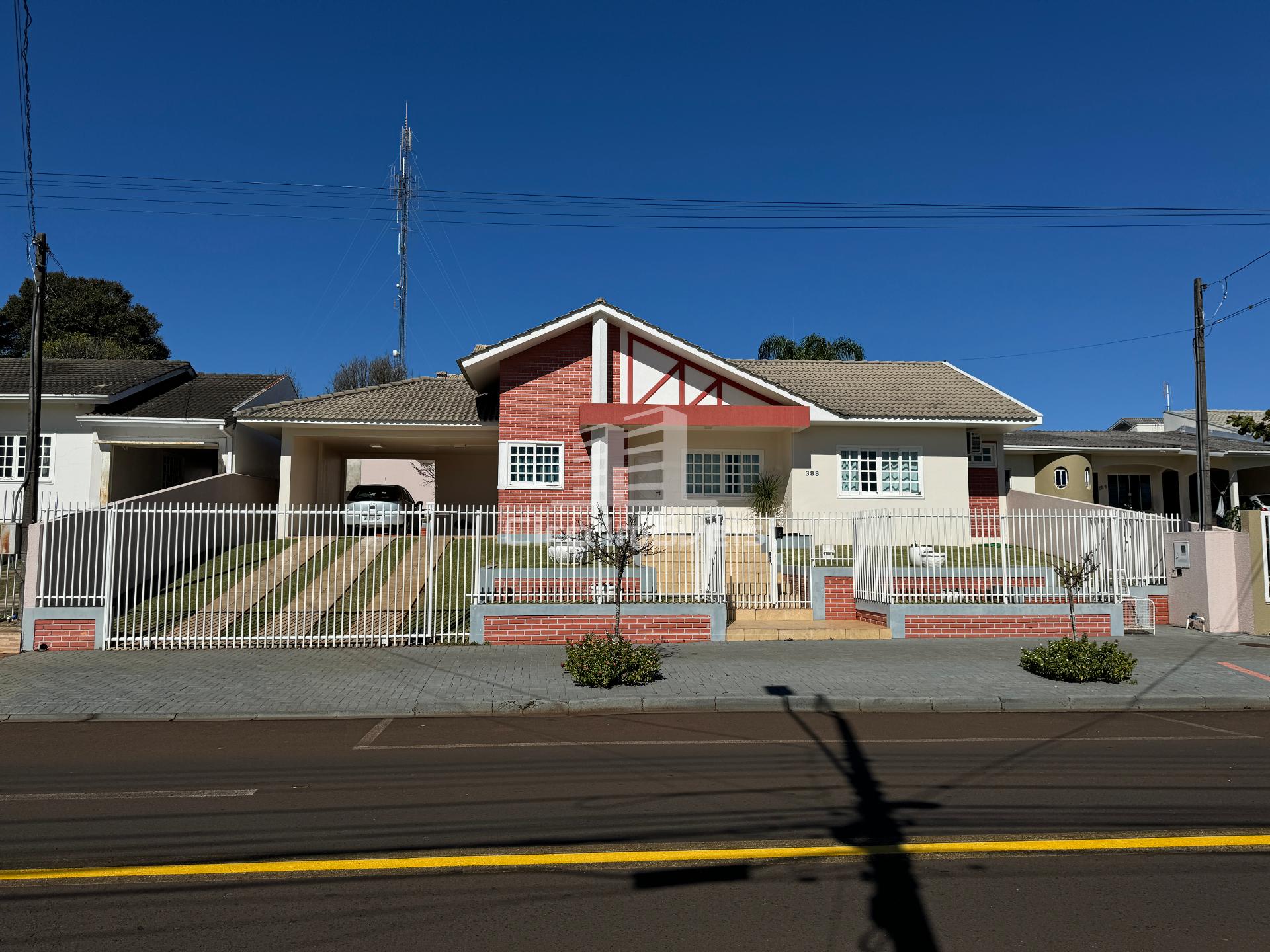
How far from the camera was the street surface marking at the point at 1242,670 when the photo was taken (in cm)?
1089

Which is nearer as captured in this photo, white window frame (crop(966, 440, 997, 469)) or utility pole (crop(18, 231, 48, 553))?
utility pole (crop(18, 231, 48, 553))

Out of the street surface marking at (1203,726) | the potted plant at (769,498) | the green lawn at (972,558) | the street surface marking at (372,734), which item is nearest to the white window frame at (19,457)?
the potted plant at (769,498)

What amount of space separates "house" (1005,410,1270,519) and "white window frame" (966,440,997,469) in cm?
313

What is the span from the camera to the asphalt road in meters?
3.94

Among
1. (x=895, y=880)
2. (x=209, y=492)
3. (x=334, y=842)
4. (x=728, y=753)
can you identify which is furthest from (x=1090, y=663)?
(x=209, y=492)

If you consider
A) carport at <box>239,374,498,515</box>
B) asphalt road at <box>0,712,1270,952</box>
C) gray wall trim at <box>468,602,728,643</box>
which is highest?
carport at <box>239,374,498,515</box>

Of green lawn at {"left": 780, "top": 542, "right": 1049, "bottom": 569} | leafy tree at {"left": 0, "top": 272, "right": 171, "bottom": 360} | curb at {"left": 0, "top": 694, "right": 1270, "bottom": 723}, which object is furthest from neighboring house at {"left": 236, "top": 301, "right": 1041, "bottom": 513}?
leafy tree at {"left": 0, "top": 272, "right": 171, "bottom": 360}

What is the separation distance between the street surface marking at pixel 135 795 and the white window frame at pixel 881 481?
16207mm

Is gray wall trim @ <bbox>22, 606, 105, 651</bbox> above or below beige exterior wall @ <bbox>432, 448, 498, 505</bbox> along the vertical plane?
below

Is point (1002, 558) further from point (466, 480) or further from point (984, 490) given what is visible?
point (466, 480)

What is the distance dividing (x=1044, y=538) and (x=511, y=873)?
474 inches

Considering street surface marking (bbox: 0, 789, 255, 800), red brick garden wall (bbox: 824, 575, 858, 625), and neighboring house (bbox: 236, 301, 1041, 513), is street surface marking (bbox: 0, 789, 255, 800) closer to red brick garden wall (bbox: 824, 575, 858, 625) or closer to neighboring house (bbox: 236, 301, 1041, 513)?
red brick garden wall (bbox: 824, 575, 858, 625)

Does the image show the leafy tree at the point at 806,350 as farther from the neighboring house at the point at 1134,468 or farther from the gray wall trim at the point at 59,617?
the gray wall trim at the point at 59,617

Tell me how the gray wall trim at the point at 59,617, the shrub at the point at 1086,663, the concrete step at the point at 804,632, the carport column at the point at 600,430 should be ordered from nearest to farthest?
→ the shrub at the point at 1086,663
the gray wall trim at the point at 59,617
the concrete step at the point at 804,632
the carport column at the point at 600,430
